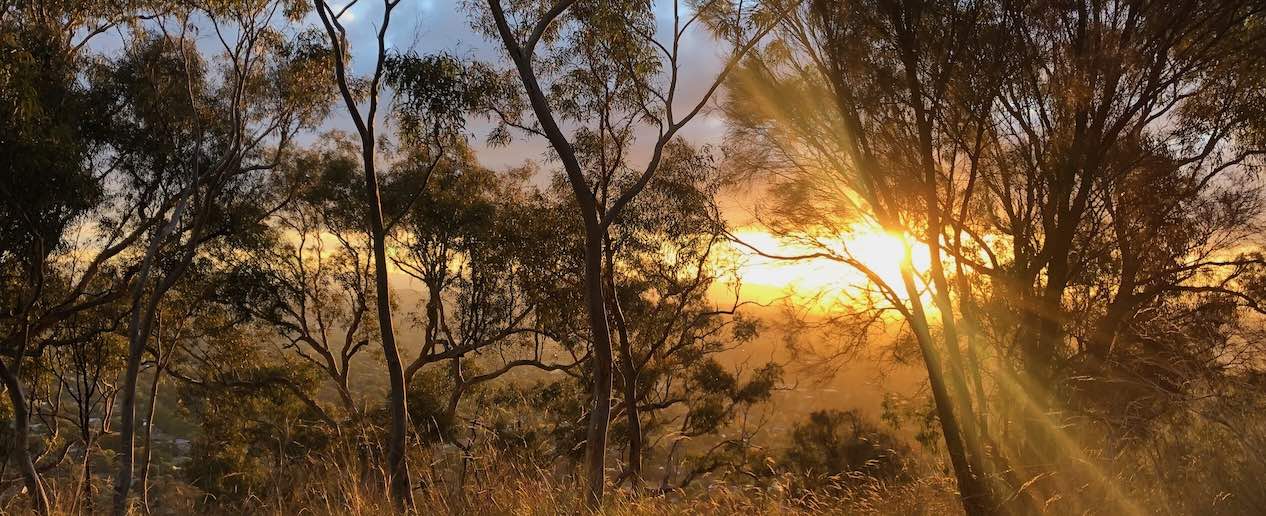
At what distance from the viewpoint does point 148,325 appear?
41.1 feet

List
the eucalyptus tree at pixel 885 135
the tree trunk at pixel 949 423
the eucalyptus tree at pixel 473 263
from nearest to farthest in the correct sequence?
the tree trunk at pixel 949 423 < the eucalyptus tree at pixel 885 135 < the eucalyptus tree at pixel 473 263

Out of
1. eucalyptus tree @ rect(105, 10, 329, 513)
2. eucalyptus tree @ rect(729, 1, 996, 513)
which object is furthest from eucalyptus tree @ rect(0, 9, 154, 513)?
eucalyptus tree @ rect(729, 1, 996, 513)

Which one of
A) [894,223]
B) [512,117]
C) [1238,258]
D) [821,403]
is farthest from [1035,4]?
[821,403]

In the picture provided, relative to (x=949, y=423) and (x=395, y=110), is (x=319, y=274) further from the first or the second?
(x=949, y=423)

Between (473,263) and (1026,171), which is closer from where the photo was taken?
(1026,171)

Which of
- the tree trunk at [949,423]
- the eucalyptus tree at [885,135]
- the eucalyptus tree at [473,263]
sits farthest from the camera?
the eucalyptus tree at [473,263]

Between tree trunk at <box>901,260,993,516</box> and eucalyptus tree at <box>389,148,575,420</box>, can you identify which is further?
eucalyptus tree at <box>389,148,575,420</box>

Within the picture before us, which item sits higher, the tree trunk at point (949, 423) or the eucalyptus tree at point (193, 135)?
the eucalyptus tree at point (193, 135)

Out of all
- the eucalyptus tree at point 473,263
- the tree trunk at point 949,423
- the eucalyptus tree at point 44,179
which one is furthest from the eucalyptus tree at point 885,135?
the eucalyptus tree at point 44,179

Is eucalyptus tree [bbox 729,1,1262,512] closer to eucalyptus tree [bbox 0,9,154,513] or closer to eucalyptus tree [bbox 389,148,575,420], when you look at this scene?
eucalyptus tree [bbox 389,148,575,420]

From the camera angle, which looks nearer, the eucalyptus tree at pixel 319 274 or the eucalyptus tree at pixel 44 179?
the eucalyptus tree at pixel 44 179

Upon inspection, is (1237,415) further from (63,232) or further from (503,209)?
(63,232)

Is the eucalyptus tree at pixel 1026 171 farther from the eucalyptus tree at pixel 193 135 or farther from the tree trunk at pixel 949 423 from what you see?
the eucalyptus tree at pixel 193 135

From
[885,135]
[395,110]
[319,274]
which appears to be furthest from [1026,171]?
[319,274]
